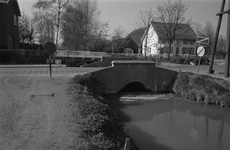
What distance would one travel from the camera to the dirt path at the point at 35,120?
195 inches

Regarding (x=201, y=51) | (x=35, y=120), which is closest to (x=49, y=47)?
(x=35, y=120)

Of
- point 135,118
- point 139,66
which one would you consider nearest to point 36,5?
point 139,66

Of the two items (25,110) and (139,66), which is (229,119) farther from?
(25,110)

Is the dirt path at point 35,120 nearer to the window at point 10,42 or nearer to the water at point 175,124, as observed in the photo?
the water at point 175,124

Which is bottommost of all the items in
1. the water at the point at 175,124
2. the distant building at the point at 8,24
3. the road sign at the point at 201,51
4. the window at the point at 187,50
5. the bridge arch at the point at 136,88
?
the water at the point at 175,124

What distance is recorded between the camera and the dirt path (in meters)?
4.95

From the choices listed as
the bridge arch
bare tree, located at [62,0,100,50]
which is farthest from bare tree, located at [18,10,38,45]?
the bridge arch

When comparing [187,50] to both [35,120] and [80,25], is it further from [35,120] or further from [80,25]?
[35,120]

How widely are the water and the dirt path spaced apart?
125 inches

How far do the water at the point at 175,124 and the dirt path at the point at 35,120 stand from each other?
10.4 ft

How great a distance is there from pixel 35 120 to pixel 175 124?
23.3ft

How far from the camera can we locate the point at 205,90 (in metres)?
15.0

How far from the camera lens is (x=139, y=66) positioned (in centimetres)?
1780

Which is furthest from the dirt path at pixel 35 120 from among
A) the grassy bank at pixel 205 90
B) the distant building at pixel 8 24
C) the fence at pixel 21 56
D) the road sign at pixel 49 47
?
the distant building at pixel 8 24
